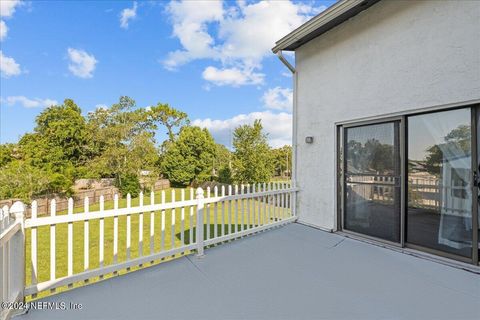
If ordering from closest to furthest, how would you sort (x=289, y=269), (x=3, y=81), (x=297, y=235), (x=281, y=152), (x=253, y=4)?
1. (x=289, y=269)
2. (x=297, y=235)
3. (x=253, y=4)
4. (x=3, y=81)
5. (x=281, y=152)

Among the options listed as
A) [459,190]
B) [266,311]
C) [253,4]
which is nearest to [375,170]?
[459,190]

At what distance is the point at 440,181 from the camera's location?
3410mm

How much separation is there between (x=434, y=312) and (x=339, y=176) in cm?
277

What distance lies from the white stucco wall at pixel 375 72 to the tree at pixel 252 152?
28.7 feet

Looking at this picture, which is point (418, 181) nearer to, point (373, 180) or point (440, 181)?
point (440, 181)

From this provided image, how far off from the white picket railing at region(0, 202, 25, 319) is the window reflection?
4651mm

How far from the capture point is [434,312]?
2209 mm

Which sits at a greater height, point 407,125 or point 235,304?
point 407,125

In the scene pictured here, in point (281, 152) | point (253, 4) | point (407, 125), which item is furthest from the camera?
point (281, 152)

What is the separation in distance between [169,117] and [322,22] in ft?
80.3

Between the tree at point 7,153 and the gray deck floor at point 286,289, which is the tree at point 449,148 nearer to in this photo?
the gray deck floor at point 286,289

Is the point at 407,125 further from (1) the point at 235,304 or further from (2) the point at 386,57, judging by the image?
(1) the point at 235,304

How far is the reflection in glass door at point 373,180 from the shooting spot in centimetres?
392

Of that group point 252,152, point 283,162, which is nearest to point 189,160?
point 252,152
